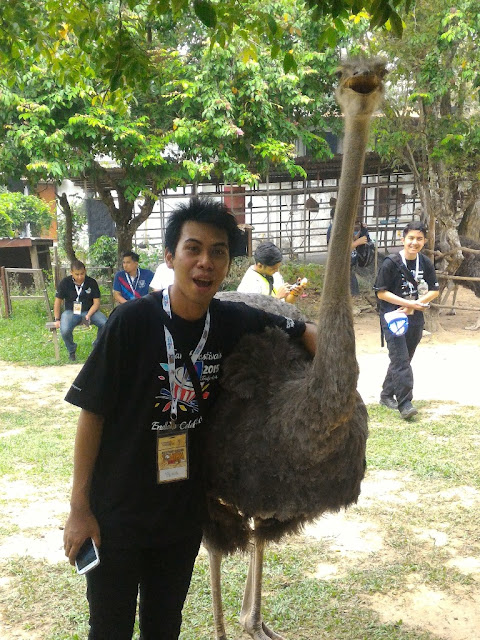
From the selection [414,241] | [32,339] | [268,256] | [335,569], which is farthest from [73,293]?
[335,569]

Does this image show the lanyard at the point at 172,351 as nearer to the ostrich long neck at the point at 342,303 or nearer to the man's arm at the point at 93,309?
the ostrich long neck at the point at 342,303

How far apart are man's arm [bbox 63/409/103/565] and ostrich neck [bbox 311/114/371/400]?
75cm

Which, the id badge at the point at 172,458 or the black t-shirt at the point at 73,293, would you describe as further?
the black t-shirt at the point at 73,293

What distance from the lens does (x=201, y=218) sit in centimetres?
202

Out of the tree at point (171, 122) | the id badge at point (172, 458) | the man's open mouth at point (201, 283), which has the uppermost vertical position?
the tree at point (171, 122)

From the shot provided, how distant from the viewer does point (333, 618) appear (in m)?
3.12

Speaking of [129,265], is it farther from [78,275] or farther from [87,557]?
[87,557]

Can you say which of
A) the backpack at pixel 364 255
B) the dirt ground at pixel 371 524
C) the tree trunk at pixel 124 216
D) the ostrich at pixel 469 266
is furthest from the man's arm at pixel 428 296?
the backpack at pixel 364 255

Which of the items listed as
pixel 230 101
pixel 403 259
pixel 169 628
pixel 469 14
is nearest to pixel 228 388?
pixel 169 628

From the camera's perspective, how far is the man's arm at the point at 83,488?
1.91 metres

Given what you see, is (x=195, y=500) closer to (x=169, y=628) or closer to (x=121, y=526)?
(x=121, y=526)

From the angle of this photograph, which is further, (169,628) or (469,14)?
(469,14)

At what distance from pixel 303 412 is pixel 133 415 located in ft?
1.93

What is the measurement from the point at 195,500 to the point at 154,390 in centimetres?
43
